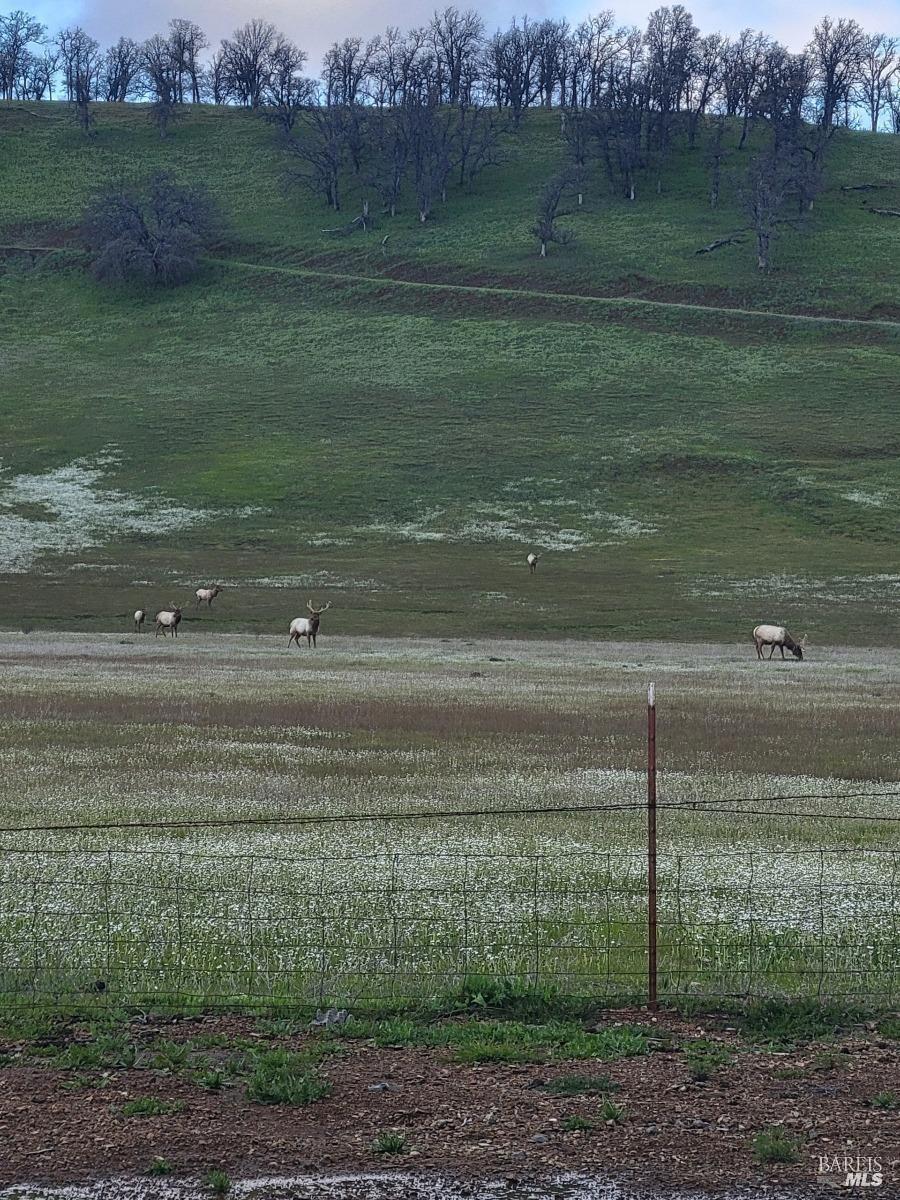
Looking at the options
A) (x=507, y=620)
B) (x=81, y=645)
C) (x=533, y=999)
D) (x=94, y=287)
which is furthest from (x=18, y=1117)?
(x=94, y=287)

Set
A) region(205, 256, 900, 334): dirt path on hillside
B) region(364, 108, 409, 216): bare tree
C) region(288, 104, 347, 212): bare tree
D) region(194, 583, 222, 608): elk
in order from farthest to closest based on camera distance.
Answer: region(288, 104, 347, 212): bare tree < region(364, 108, 409, 216): bare tree < region(205, 256, 900, 334): dirt path on hillside < region(194, 583, 222, 608): elk

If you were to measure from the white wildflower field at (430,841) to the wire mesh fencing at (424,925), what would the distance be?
1.4 inches

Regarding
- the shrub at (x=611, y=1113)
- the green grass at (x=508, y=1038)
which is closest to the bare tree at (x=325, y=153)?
the green grass at (x=508, y=1038)

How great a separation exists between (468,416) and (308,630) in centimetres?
4916

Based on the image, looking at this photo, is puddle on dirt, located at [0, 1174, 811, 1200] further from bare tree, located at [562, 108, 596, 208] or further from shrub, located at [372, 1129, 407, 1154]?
bare tree, located at [562, 108, 596, 208]

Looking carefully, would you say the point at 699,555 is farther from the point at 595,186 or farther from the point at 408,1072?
the point at 595,186

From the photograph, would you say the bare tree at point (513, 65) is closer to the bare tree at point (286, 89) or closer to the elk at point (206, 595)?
the bare tree at point (286, 89)

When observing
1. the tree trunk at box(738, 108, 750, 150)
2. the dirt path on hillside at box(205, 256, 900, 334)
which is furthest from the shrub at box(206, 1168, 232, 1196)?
the tree trunk at box(738, 108, 750, 150)

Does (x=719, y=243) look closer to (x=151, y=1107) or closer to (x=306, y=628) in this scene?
(x=306, y=628)

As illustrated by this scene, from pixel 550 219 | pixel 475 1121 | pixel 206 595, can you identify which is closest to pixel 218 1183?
pixel 475 1121

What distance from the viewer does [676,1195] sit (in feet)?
22.1

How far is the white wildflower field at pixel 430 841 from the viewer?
10.5 meters

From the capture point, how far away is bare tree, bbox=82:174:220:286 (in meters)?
127

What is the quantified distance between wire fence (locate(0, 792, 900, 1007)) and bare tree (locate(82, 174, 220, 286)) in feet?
396
